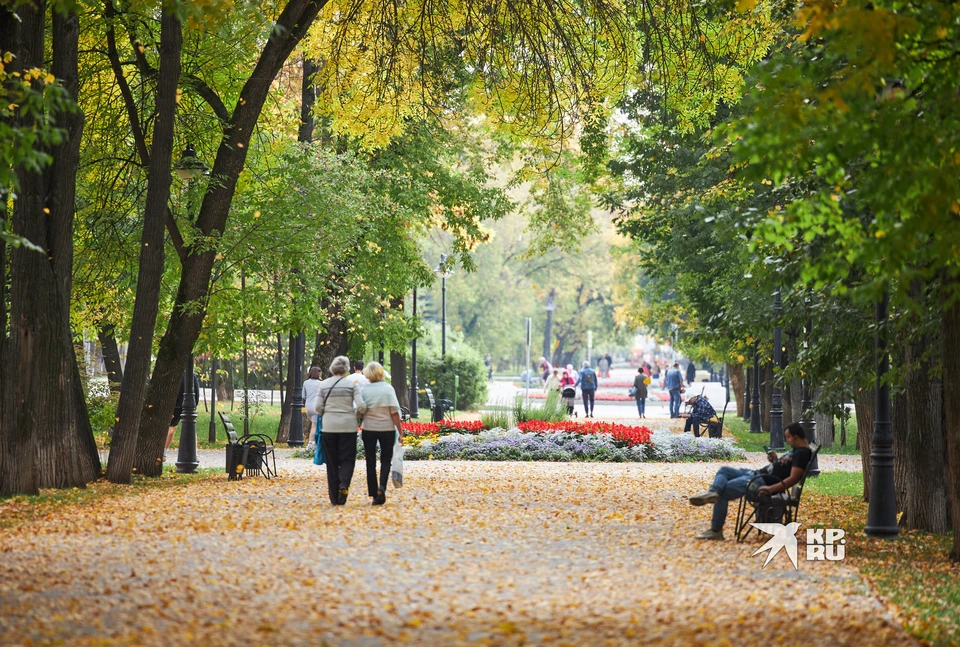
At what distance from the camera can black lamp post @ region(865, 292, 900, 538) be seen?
1170cm

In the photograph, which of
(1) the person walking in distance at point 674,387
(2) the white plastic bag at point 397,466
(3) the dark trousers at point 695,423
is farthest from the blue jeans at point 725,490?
(1) the person walking in distance at point 674,387

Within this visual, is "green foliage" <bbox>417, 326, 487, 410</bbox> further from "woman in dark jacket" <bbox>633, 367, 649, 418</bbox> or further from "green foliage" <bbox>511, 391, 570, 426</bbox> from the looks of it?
"green foliage" <bbox>511, 391, 570, 426</bbox>

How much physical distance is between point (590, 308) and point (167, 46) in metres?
65.8

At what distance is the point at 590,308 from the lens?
79750 mm

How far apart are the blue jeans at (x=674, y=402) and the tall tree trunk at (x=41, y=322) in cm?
2612

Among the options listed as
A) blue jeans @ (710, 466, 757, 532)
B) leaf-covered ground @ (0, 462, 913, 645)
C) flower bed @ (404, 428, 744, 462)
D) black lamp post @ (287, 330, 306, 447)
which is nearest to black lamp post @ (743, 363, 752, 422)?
flower bed @ (404, 428, 744, 462)

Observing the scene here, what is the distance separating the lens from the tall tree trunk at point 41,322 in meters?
13.8

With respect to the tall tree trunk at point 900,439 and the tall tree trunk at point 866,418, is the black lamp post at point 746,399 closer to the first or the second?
the tall tree trunk at point 866,418

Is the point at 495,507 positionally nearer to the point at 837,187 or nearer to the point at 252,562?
the point at 252,562

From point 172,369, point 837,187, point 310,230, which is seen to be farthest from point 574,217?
point 837,187

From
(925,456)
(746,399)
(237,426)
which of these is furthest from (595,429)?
(746,399)

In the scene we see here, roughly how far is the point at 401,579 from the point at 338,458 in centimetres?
488

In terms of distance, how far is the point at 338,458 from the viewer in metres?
13.2

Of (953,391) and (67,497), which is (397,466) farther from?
(953,391)
